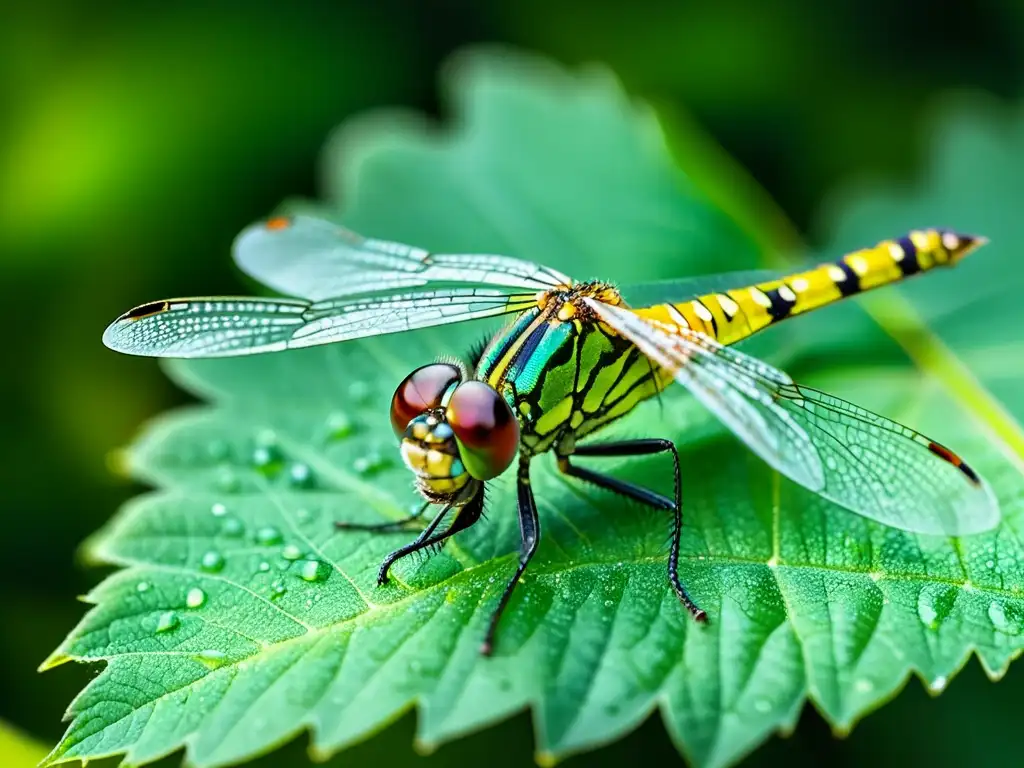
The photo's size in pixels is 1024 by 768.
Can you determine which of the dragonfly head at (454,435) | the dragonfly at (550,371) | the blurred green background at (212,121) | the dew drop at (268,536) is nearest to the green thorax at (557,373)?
the dragonfly at (550,371)

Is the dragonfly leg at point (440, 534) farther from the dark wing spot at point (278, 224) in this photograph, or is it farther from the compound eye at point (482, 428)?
the dark wing spot at point (278, 224)

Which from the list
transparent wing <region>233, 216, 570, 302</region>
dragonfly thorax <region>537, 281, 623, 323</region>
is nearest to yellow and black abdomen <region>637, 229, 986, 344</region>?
dragonfly thorax <region>537, 281, 623, 323</region>

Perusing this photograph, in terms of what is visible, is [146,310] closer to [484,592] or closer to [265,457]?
[265,457]

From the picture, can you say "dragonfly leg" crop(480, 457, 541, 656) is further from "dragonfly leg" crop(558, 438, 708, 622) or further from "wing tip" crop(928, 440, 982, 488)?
"wing tip" crop(928, 440, 982, 488)

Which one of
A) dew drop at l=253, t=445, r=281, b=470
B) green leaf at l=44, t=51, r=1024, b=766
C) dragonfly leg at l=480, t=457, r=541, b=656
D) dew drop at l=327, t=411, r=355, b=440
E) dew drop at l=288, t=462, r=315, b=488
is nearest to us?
green leaf at l=44, t=51, r=1024, b=766

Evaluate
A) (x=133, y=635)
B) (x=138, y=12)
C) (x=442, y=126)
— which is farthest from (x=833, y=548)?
(x=138, y=12)

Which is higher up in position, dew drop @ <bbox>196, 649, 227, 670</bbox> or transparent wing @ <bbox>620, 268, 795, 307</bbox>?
transparent wing @ <bbox>620, 268, 795, 307</bbox>
